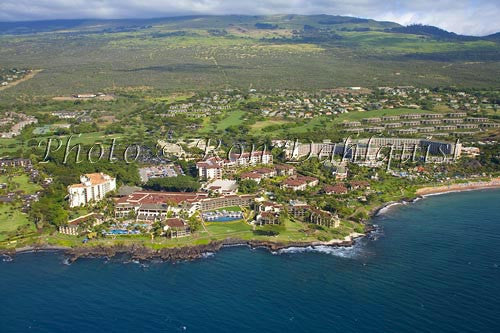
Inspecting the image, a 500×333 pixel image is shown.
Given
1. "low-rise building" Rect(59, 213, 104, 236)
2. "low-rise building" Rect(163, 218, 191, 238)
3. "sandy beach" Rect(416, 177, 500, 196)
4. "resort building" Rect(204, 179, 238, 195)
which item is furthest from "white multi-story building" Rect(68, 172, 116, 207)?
"sandy beach" Rect(416, 177, 500, 196)

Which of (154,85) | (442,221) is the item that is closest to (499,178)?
(442,221)

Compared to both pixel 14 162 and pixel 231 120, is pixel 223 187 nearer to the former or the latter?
pixel 14 162

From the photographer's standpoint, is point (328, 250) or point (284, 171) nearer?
point (328, 250)

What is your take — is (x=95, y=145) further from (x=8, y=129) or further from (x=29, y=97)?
(x=29, y=97)

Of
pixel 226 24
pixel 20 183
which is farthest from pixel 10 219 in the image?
pixel 226 24

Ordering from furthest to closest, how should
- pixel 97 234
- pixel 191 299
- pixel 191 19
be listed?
pixel 191 19
pixel 97 234
pixel 191 299

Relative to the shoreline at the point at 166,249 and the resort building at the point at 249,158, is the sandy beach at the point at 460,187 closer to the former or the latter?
the shoreline at the point at 166,249
